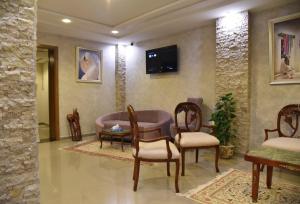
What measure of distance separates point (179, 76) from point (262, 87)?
203 cm

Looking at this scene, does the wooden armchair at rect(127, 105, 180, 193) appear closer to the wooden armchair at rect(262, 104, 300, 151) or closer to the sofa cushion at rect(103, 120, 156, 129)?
the wooden armchair at rect(262, 104, 300, 151)

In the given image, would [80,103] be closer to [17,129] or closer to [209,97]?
[209,97]

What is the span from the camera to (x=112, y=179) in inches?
123

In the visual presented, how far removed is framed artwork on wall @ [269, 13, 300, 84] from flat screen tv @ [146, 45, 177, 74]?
2256mm

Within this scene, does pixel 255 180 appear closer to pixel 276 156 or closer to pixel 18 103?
pixel 276 156

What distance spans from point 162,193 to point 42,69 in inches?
301

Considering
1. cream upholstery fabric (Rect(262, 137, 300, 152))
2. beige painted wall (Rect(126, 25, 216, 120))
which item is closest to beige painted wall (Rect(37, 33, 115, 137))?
beige painted wall (Rect(126, 25, 216, 120))

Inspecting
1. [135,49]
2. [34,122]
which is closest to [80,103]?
[135,49]

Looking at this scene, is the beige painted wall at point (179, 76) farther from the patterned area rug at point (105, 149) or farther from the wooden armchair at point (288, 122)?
the patterned area rug at point (105, 149)

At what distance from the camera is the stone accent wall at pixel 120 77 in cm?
698

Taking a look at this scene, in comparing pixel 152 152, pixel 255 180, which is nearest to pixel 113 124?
pixel 152 152

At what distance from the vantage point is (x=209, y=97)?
506cm

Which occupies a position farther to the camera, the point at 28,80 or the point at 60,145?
the point at 60,145

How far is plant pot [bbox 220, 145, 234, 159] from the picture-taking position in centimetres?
410
